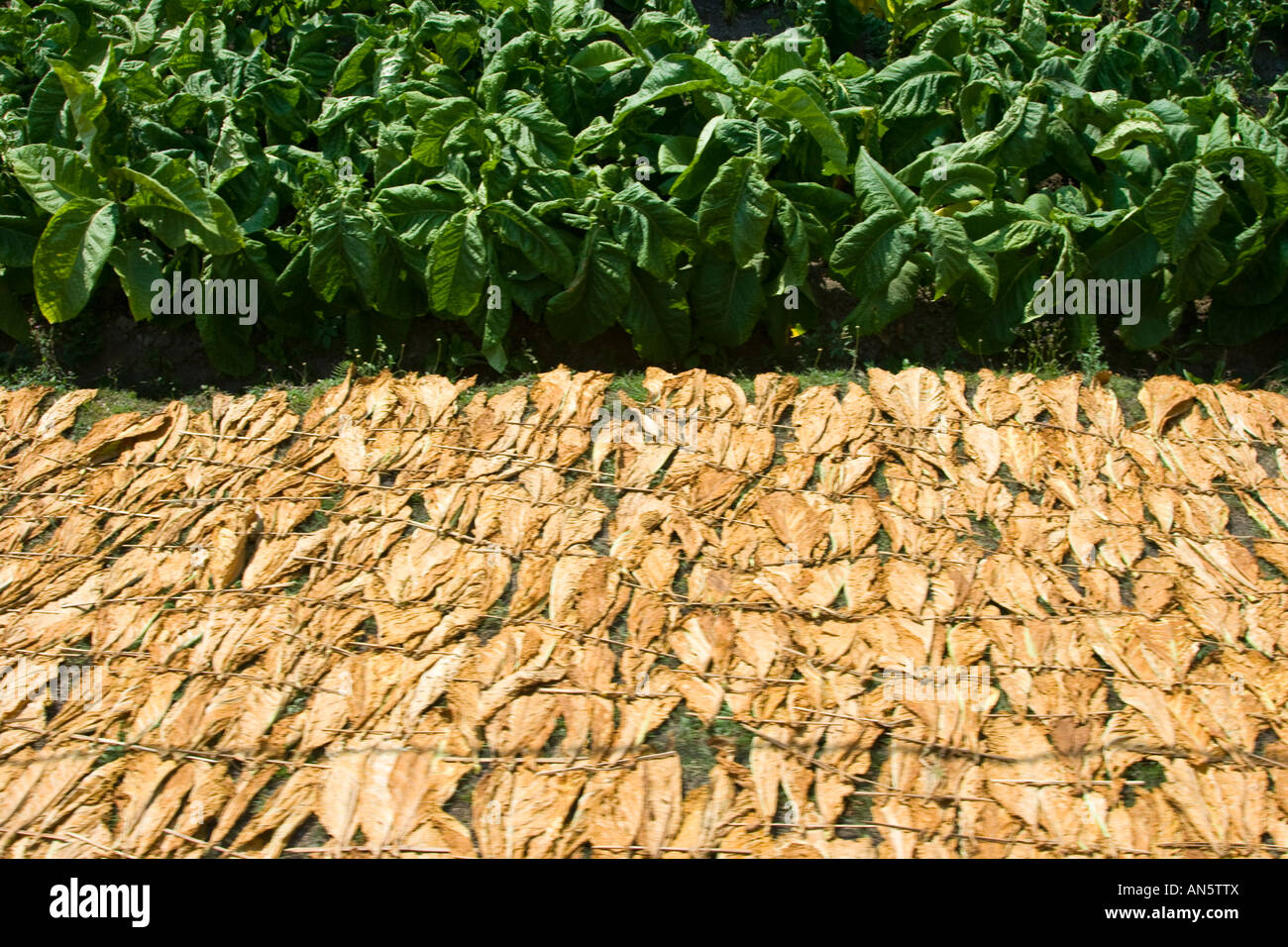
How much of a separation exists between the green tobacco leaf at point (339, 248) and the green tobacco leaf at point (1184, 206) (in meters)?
3.03

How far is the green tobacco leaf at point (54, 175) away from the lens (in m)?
4.32

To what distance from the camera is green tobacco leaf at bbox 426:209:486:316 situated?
4203mm

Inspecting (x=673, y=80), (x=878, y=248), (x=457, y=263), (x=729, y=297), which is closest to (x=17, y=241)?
(x=457, y=263)

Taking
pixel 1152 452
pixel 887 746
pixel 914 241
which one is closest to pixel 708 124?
pixel 914 241

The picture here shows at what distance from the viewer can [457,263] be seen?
4.21 m

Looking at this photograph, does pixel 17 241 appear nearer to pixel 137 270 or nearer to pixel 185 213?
pixel 137 270

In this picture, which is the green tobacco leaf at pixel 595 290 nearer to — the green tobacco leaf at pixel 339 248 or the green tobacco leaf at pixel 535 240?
the green tobacco leaf at pixel 535 240

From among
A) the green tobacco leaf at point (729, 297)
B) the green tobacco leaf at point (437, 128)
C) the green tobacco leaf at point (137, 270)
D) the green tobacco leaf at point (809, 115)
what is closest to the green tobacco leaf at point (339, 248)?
the green tobacco leaf at point (437, 128)

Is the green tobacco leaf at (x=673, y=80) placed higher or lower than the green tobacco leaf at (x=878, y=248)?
higher

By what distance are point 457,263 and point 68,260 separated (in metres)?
1.49

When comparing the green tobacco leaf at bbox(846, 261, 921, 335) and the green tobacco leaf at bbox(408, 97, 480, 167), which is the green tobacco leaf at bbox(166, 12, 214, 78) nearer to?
the green tobacco leaf at bbox(408, 97, 480, 167)

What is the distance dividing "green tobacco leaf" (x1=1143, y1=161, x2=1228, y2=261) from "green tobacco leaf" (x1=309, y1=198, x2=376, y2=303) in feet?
9.93

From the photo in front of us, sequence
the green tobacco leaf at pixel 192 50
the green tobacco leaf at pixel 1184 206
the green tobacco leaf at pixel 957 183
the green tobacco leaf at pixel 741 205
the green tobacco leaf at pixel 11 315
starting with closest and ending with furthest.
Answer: the green tobacco leaf at pixel 741 205
the green tobacco leaf at pixel 1184 206
the green tobacco leaf at pixel 957 183
the green tobacco leaf at pixel 11 315
the green tobacco leaf at pixel 192 50

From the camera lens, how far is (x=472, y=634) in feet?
10.0
